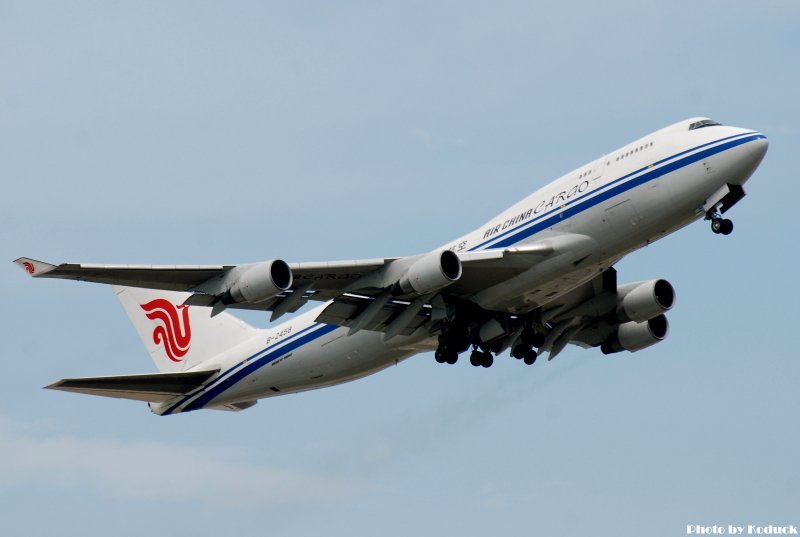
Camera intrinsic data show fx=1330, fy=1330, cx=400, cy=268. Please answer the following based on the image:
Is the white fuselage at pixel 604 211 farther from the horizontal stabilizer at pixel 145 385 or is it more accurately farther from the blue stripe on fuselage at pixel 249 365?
the horizontal stabilizer at pixel 145 385

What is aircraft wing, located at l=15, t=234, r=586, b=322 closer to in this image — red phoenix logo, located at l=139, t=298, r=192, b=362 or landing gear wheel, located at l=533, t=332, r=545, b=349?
landing gear wheel, located at l=533, t=332, r=545, b=349

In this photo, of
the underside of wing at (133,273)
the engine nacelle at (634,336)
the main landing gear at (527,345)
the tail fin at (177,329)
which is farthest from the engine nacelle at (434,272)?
the tail fin at (177,329)

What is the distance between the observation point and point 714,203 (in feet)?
121

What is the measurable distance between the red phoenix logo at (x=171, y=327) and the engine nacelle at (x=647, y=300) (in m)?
15.9

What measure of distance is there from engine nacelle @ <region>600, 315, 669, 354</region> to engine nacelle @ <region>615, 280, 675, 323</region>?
162cm

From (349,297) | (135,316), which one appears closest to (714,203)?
(349,297)

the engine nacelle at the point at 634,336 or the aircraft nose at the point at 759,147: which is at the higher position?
the aircraft nose at the point at 759,147

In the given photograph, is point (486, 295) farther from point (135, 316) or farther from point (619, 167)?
point (135, 316)

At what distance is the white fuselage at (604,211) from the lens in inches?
1444

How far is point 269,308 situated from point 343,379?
5792 mm

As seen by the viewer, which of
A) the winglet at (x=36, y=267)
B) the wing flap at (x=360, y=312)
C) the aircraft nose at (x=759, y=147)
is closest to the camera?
the winglet at (x=36, y=267)

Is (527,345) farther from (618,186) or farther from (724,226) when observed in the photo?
(724,226)

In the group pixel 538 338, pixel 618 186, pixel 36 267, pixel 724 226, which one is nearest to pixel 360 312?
pixel 538 338

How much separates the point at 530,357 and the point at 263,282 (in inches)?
473
